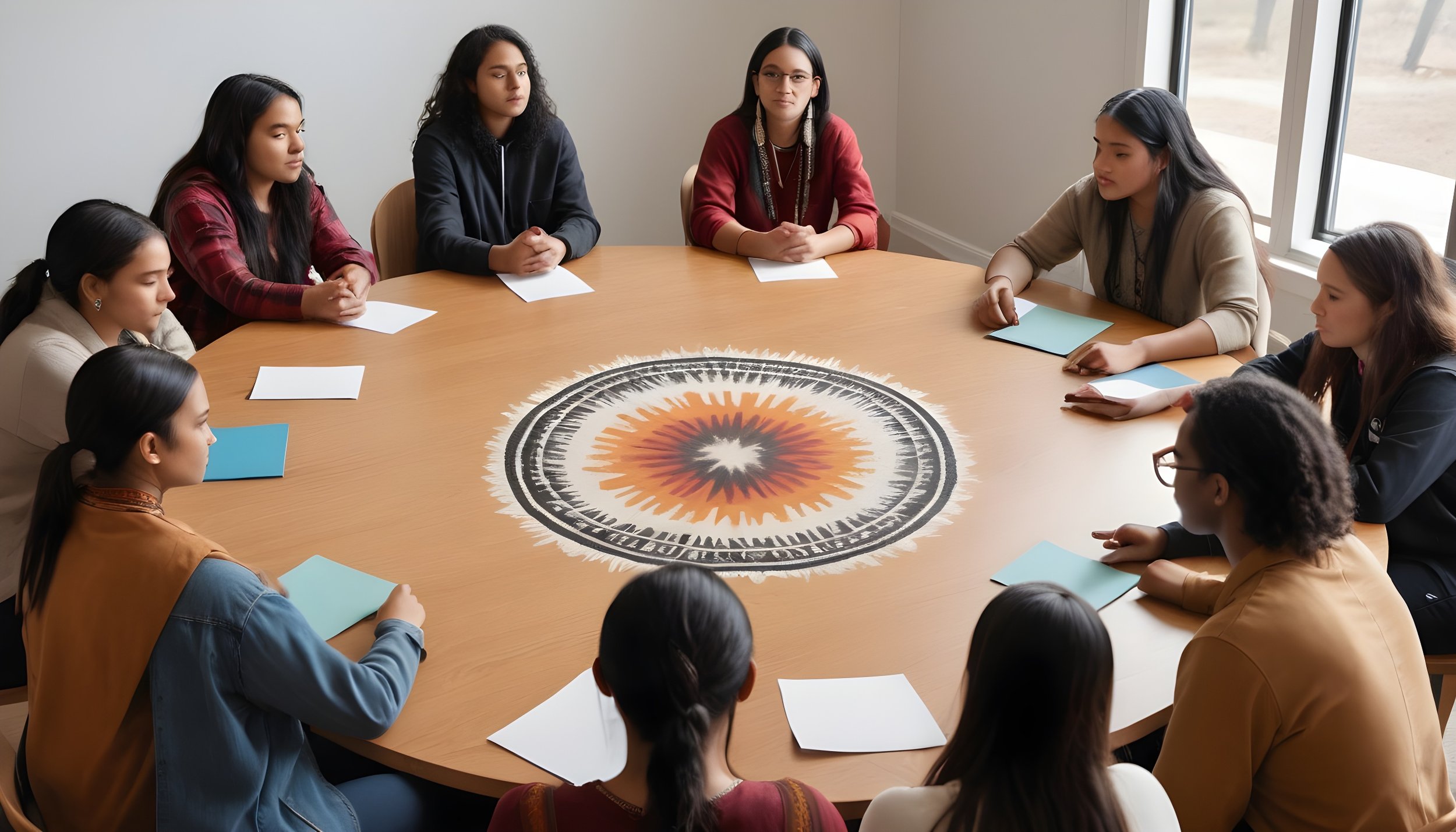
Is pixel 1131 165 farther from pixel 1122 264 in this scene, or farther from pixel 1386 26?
pixel 1386 26

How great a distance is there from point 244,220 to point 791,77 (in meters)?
1.49

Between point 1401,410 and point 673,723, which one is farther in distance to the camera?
point 1401,410

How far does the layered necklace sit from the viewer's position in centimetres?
331

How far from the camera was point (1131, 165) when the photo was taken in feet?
8.28

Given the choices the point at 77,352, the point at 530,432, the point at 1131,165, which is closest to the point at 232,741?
the point at 530,432

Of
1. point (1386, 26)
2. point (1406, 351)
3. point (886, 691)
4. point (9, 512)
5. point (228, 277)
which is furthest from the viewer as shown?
point (1386, 26)

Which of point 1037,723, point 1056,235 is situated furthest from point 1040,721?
Result: point 1056,235

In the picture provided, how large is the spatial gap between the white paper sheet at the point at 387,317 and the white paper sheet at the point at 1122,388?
1.55 m

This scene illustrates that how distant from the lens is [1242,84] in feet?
12.5

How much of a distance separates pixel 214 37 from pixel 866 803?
4.01 meters

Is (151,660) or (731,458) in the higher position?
(151,660)

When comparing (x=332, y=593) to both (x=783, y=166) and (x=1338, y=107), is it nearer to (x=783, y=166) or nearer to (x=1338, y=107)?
(x=783, y=166)

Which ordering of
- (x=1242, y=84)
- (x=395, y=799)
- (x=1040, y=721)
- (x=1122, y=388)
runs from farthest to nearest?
1. (x=1242, y=84)
2. (x=1122, y=388)
3. (x=395, y=799)
4. (x=1040, y=721)

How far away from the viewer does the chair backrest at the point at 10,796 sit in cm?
114
